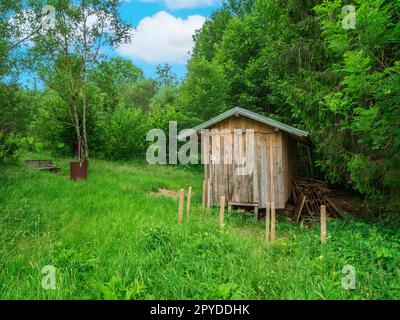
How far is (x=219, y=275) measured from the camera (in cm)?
390

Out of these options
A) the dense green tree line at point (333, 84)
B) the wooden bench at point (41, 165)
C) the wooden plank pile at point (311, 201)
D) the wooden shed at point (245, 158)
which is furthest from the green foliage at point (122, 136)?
the wooden plank pile at point (311, 201)

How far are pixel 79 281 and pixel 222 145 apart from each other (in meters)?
6.51

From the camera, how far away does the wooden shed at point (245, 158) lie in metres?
8.70

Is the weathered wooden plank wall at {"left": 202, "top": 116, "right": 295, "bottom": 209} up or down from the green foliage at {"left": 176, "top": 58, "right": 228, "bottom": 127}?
down

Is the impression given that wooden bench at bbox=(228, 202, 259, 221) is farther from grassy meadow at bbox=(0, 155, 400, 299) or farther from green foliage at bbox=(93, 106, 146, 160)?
green foliage at bbox=(93, 106, 146, 160)

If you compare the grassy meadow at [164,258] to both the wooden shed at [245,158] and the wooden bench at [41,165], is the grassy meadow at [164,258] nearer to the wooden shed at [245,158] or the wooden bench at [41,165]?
the wooden shed at [245,158]

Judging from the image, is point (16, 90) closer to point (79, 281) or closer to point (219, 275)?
point (79, 281)

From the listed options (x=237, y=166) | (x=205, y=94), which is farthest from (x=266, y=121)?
(x=205, y=94)

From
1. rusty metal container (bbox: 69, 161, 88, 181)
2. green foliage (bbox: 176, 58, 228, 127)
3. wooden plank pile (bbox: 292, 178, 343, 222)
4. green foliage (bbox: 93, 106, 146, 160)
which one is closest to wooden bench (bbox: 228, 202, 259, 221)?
wooden plank pile (bbox: 292, 178, 343, 222)

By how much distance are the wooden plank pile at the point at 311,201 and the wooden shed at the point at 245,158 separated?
115cm

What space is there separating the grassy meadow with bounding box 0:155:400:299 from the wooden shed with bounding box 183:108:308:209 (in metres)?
1.92

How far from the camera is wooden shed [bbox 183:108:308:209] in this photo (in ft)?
28.6

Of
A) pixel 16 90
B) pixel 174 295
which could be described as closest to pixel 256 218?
pixel 174 295
